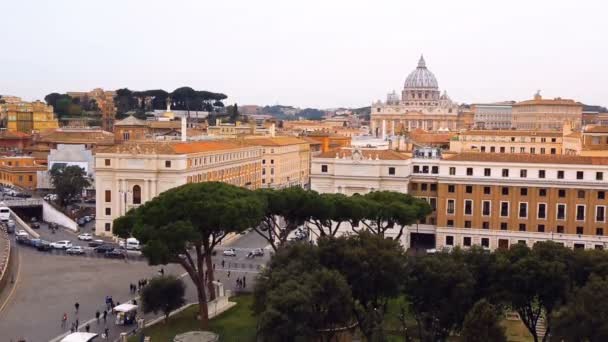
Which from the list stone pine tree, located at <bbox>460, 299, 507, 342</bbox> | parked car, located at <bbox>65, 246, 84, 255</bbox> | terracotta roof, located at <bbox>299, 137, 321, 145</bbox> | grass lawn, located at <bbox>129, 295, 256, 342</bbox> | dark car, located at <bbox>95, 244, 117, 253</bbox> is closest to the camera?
stone pine tree, located at <bbox>460, 299, 507, 342</bbox>

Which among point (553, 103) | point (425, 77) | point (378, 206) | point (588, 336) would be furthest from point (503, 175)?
point (425, 77)

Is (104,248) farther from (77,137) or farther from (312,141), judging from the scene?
(312,141)

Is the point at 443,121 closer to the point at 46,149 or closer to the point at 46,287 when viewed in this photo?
the point at 46,149

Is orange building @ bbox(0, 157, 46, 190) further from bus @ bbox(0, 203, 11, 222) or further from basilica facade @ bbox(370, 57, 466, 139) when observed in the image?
basilica facade @ bbox(370, 57, 466, 139)

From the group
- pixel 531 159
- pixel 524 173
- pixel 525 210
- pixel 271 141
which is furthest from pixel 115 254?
pixel 271 141

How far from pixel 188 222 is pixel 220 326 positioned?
4620mm

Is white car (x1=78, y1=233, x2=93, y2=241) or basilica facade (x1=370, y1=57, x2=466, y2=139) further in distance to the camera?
basilica facade (x1=370, y1=57, x2=466, y2=139)

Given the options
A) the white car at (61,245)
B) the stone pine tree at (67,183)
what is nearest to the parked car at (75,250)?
the white car at (61,245)

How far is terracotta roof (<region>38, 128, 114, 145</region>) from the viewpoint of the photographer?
83.8 metres

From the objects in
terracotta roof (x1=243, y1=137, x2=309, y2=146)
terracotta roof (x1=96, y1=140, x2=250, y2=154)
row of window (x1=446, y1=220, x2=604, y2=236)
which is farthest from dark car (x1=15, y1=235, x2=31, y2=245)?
row of window (x1=446, y1=220, x2=604, y2=236)

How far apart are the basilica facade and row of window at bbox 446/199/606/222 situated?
110287 mm

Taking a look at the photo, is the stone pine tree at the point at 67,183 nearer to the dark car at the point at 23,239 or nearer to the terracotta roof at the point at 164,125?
the dark car at the point at 23,239

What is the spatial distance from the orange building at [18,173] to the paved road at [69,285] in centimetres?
2393

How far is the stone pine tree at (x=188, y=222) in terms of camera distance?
96.6 feet
